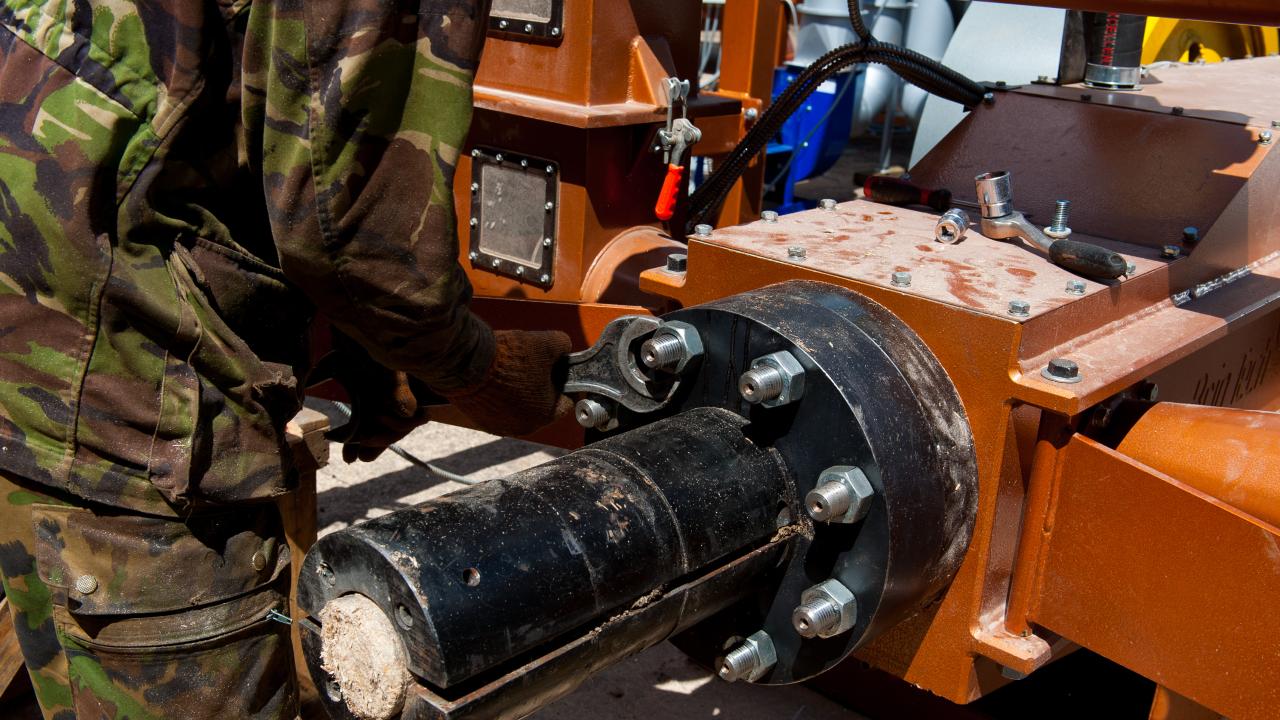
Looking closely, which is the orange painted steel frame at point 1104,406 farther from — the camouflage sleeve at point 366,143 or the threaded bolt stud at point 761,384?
the camouflage sleeve at point 366,143

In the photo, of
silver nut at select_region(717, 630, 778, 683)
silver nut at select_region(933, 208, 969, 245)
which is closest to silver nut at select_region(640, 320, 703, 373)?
silver nut at select_region(717, 630, 778, 683)

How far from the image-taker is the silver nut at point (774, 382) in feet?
4.32

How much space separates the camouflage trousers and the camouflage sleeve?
1.23 feet

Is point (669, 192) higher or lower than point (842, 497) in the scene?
higher

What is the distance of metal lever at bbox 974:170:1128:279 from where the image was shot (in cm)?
156

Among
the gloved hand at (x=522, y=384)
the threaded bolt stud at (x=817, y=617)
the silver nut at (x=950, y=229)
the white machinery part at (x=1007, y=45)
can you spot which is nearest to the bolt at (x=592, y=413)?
the gloved hand at (x=522, y=384)

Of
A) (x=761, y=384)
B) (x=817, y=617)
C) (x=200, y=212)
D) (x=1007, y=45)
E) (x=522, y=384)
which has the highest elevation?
(x=1007, y=45)

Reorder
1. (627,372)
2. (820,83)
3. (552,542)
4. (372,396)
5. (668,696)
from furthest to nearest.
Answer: (668,696) → (820,83) → (372,396) → (627,372) → (552,542)

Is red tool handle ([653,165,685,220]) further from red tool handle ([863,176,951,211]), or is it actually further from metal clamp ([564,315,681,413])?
metal clamp ([564,315,681,413])

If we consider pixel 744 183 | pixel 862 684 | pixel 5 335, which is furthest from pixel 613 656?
pixel 744 183

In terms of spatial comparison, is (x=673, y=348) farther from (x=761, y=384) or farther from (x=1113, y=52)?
(x=1113, y=52)

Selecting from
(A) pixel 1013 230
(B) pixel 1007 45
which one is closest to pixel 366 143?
(A) pixel 1013 230

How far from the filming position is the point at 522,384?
67.8 inches

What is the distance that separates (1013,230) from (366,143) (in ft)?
2.96
